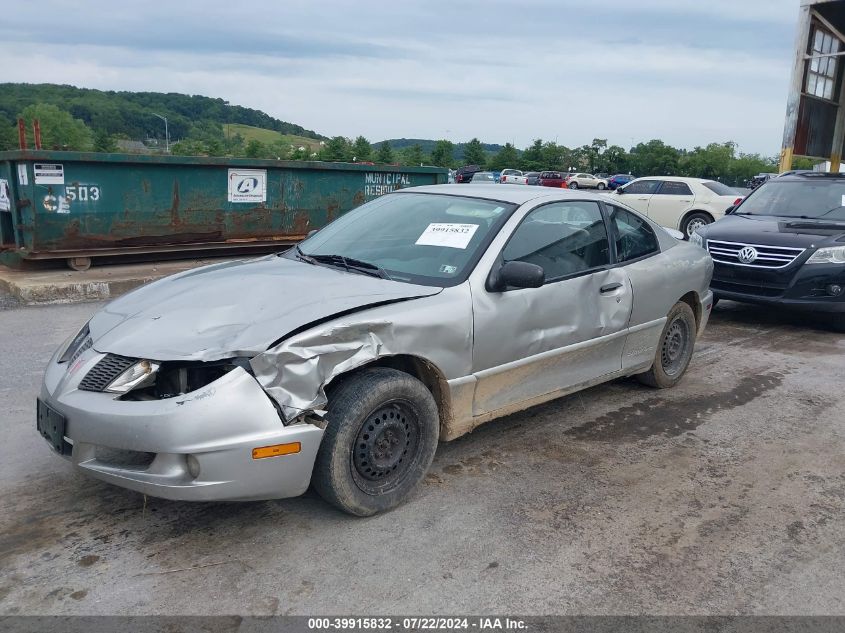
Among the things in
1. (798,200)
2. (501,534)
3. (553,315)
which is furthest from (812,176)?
(501,534)

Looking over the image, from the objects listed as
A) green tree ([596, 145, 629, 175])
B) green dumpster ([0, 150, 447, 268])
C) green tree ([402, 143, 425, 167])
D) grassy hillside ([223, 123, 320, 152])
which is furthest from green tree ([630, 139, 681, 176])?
green dumpster ([0, 150, 447, 268])

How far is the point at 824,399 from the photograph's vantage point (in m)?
5.45

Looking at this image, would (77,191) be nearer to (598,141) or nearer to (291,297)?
(291,297)

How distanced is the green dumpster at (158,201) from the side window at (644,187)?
8172mm

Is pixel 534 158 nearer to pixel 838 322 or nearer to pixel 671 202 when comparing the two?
pixel 671 202

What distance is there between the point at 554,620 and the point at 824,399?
3.78 m

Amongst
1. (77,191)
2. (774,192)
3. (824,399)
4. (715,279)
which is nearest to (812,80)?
(774,192)

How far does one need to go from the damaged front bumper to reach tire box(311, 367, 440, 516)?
0.43 feet

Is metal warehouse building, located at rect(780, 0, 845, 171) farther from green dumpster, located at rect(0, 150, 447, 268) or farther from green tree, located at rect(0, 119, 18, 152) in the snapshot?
green tree, located at rect(0, 119, 18, 152)

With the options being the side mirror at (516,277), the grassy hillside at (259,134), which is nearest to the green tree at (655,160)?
the grassy hillside at (259,134)

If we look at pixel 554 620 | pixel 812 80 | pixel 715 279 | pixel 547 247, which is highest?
pixel 812 80

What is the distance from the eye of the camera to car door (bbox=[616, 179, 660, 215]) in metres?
17.3

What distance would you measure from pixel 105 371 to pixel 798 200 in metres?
8.12

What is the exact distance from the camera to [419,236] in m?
4.16
